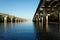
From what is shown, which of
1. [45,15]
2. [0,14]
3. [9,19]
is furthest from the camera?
[9,19]

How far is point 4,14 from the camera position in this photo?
89.0m

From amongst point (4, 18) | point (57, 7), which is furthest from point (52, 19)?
point (57, 7)

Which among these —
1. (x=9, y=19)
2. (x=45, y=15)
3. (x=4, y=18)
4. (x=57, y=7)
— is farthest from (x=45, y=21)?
(x=9, y=19)

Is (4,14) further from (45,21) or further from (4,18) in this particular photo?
(45,21)

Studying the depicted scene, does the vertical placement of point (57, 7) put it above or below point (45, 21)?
above

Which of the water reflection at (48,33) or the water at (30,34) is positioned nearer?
the water at (30,34)

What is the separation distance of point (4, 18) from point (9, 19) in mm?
12578

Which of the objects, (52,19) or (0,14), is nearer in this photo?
(52,19)

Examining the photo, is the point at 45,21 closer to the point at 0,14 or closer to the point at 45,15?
the point at 45,15

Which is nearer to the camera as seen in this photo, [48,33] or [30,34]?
[30,34]

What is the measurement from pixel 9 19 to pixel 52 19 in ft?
112

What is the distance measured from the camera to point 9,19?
9988 centimetres

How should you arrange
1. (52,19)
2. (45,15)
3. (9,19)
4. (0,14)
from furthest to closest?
(9,19), (0,14), (52,19), (45,15)

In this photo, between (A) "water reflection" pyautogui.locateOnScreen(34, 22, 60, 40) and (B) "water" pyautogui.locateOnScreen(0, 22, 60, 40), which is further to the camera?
(A) "water reflection" pyautogui.locateOnScreen(34, 22, 60, 40)
